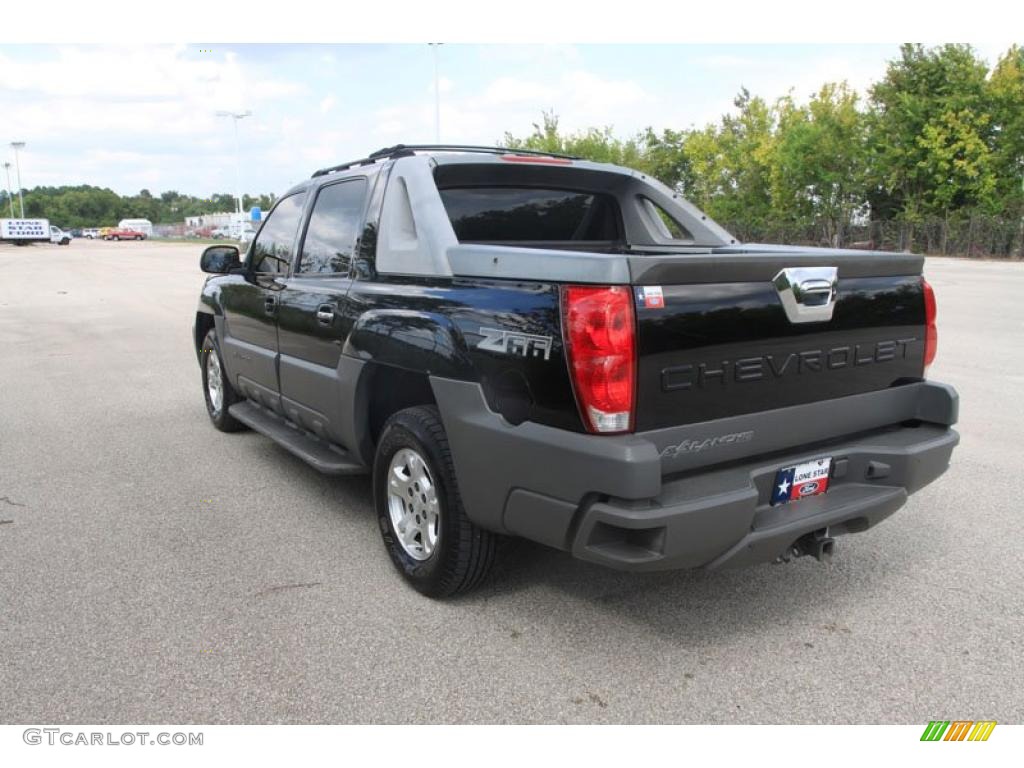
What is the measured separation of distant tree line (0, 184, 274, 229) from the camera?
126062mm

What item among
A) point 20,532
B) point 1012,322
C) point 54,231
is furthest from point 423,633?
point 54,231

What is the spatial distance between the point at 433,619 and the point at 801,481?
159 centimetres

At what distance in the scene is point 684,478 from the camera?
2838mm

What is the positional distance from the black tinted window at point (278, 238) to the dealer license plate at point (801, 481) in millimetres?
3237

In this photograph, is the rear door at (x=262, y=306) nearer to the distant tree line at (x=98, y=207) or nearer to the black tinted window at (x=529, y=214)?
the black tinted window at (x=529, y=214)

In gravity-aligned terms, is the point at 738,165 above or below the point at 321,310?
above

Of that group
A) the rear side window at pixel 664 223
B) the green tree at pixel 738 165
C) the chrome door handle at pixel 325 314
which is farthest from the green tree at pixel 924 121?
the chrome door handle at pixel 325 314

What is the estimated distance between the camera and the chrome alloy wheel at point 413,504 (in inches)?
135

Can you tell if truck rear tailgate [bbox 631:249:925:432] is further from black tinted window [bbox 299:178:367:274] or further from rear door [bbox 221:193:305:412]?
rear door [bbox 221:193:305:412]

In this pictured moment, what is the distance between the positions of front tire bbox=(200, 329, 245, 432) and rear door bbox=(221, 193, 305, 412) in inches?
14.2

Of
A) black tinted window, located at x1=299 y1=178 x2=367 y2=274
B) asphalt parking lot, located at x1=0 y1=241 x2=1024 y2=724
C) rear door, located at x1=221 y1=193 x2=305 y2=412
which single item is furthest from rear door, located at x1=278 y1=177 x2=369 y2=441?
asphalt parking lot, located at x1=0 y1=241 x2=1024 y2=724
